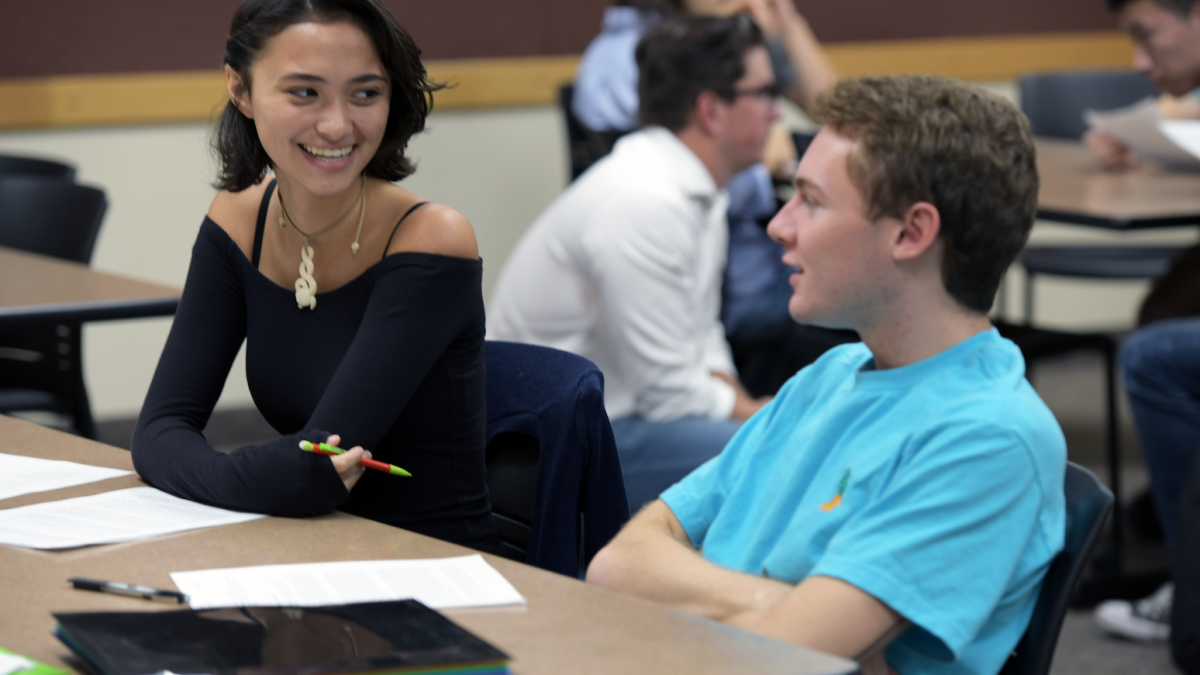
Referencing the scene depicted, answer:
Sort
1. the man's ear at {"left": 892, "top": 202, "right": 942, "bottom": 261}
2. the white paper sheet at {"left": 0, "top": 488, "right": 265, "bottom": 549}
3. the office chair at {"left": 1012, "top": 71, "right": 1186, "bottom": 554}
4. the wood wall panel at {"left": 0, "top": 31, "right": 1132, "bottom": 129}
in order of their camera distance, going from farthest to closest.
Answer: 1. the office chair at {"left": 1012, "top": 71, "right": 1186, "bottom": 554}
2. the wood wall panel at {"left": 0, "top": 31, "right": 1132, "bottom": 129}
3. the white paper sheet at {"left": 0, "top": 488, "right": 265, "bottom": 549}
4. the man's ear at {"left": 892, "top": 202, "right": 942, "bottom": 261}

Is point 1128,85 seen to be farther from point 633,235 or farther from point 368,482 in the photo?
point 368,482

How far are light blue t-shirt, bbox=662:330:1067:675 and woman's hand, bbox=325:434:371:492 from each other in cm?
42

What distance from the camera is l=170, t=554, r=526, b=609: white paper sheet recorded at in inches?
42.4

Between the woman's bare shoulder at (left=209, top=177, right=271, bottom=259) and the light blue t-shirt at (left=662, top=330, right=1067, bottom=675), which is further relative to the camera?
the woman's bare shoulder at (left=209, top=177, right=271, bottom=259)

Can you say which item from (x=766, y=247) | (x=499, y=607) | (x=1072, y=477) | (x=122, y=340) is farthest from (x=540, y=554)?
(x=122, y=340)

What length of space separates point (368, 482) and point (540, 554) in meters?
0.23

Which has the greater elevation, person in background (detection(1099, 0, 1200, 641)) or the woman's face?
the woman's face

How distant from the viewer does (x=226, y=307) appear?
1648mm

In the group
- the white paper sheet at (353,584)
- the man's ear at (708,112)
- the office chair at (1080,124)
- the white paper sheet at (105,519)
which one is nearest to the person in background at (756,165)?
the man's ear at (708,112)

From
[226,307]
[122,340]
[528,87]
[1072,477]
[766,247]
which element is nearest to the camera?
[1072,477]

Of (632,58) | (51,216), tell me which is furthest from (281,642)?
(632,58)

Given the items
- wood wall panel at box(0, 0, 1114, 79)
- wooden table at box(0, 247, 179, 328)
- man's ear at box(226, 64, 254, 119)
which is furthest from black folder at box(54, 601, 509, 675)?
wood wall panel at box(0, 0, 1114, 79)

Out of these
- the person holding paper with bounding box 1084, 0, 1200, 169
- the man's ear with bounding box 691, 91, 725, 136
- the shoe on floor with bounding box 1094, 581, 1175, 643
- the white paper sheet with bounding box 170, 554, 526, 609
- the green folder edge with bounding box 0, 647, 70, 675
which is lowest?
the shoe on floor with bounding box 1094, 581, 1175, 643

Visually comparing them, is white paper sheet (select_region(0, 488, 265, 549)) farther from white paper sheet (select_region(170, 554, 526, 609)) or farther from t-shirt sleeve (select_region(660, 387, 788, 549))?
t-shirt sleeve (select_region(660, 387, 788, 549))
